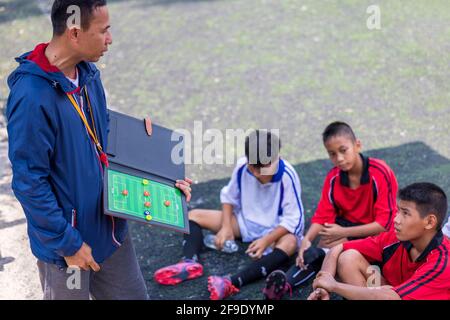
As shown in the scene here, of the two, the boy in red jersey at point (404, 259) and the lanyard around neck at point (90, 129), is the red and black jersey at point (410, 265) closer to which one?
the boy in red jersey at point (404, 259)

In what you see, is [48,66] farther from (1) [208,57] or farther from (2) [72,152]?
(1) [208,57]

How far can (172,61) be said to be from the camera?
7.90 meters

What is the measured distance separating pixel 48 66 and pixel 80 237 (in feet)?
2.54

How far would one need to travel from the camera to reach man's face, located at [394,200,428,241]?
356 cm

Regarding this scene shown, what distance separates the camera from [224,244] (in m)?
4.85

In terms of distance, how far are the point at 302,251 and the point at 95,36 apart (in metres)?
2.14

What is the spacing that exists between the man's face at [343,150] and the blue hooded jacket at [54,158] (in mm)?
1698

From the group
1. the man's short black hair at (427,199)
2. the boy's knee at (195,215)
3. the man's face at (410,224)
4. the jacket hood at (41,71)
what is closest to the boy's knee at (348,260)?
the man's face at (410,224)

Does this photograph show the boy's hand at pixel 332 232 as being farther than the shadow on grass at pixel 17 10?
No

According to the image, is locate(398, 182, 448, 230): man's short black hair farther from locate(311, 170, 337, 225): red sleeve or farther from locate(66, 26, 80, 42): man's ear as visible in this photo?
locate(66, 26, 80, 42): man's ear

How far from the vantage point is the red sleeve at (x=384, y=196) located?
443 cm

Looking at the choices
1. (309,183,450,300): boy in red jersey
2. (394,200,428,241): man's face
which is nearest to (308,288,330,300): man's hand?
(309,183,450,300): boy in red jersey

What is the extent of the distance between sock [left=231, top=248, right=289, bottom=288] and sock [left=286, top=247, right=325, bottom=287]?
0.56 feet

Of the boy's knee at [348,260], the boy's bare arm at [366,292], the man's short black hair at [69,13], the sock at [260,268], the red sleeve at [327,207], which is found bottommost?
the sock at [260,268]
